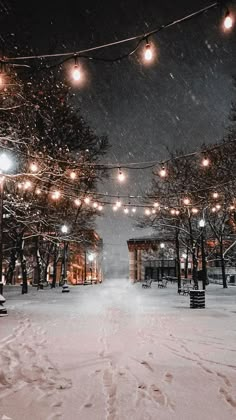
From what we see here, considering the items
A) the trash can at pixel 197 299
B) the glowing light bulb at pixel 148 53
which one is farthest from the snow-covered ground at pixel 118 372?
the glowing light bulb at pixel 148 53

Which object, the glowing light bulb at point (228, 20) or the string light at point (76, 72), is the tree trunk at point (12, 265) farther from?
the glowing light bulb at point (228, 20)

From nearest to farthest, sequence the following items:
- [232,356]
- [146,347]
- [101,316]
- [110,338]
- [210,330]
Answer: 1. [232,356]
2. [146,347]
3. [110,338]
4. [210,330]
5. [101,316]

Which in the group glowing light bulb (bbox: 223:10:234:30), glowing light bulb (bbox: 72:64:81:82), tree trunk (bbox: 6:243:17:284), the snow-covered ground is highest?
glowing light bulb (bbox: 72:64:81:82)

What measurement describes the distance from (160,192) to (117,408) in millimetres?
27945

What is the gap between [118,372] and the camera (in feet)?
21.1

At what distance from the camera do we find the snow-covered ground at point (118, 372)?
4773 millimetres

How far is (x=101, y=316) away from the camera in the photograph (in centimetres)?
1453

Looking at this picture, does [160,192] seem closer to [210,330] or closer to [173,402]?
[210,330]

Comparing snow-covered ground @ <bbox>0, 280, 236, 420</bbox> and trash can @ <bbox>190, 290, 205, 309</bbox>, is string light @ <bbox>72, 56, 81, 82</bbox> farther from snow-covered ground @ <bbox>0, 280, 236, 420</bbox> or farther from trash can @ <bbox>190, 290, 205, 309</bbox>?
trash can @ <bbox>190, 290, 205, 309</bbox>

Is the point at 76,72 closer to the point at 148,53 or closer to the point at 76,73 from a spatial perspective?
the point at 76,73

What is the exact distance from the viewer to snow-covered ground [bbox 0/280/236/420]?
477cm

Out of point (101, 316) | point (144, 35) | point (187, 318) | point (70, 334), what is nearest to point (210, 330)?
point (187, 318)

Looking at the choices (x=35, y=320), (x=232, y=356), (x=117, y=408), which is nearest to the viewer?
(x=117, y=408)

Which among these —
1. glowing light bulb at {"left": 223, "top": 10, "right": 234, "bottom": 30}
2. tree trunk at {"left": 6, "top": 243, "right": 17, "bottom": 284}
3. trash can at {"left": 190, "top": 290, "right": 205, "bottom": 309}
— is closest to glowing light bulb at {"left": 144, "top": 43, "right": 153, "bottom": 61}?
glowing light bulb at {"left": 223, "top": 10, "right": 234, "bottom": 30}
